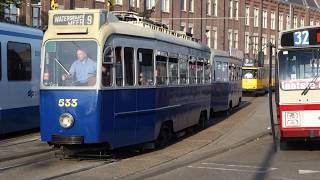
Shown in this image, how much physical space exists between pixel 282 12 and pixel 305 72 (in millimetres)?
71190

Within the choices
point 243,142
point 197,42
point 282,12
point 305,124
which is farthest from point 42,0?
point 282,12

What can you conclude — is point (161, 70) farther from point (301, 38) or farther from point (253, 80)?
point (253, 80)

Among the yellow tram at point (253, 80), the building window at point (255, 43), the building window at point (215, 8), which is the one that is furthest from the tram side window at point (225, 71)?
the building window at point (255, 43)

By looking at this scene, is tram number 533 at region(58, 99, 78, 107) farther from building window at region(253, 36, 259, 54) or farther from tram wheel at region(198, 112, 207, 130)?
building window at region(253, 36, 259, 54)

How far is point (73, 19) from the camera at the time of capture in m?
12.4

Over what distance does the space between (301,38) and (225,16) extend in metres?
53.7

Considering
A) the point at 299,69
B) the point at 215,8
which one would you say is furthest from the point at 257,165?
the point at 215,8

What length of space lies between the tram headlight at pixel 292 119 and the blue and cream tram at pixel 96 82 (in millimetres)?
2924

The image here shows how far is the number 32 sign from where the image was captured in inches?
558

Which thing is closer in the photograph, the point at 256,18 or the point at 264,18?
the point at 256,18

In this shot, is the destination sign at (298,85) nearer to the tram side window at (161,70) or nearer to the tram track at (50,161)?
the tram side window at (161,70)

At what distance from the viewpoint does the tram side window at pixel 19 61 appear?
55.0 feet

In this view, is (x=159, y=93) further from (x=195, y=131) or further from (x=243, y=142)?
(x=195, y=131)

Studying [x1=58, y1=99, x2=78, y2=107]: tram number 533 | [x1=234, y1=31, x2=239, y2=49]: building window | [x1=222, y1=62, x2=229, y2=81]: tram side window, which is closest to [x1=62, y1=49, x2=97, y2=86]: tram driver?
[x1=58, y1=99, x2=78, y2=107]: tram number 533
